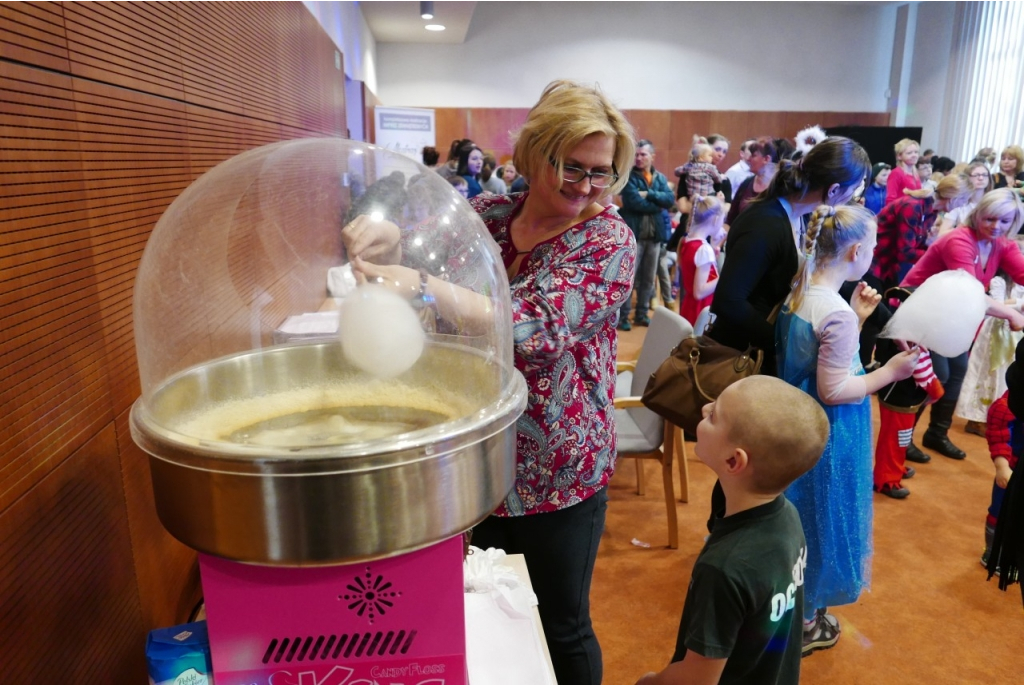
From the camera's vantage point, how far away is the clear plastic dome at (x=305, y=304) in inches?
32.6

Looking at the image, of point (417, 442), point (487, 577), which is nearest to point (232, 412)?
point (417, 442)

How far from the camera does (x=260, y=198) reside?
97 cm

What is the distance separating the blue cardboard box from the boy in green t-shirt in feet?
2.46

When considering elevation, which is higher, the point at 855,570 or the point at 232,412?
the point at 232,412

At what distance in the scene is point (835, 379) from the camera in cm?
184

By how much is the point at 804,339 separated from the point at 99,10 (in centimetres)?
175

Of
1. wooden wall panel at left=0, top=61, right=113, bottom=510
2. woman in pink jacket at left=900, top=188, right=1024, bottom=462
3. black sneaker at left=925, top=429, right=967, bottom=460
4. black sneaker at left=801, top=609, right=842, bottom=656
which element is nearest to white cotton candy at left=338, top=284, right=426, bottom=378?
wooden wall panel at left=0, top=61, right=113, bottom=510

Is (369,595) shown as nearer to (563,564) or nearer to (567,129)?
(563,564)

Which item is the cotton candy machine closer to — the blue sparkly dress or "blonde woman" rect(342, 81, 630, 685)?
"blonde woman" rect(342, 81, 630, 685)

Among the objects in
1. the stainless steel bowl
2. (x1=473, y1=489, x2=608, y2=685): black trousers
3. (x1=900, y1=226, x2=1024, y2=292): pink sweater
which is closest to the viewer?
the stainless steel bowl

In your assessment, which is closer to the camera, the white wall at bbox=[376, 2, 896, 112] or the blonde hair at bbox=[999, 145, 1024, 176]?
the blonde hair at bbox=[999, 145, 1024, 176]

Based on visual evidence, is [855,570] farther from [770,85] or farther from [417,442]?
[770,85]

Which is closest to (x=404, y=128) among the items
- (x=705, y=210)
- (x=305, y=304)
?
(x=705, y=210)

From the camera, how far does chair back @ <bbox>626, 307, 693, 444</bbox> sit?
8.68 feet
